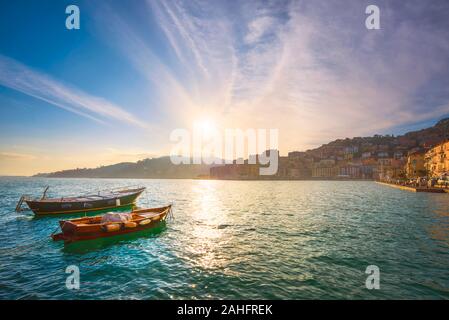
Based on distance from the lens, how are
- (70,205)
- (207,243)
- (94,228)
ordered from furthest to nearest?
(70,205) < (94,228) < (207,243)

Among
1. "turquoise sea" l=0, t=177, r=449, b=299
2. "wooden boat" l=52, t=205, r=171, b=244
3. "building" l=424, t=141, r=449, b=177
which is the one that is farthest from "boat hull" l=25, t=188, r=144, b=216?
"building" l=424, t=141, r=449, b=177

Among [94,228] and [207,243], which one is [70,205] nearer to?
[94,228]

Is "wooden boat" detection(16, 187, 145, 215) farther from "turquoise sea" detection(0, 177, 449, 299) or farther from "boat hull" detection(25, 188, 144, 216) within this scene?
"turquoise sea" detection(0, 177, 449, 299)

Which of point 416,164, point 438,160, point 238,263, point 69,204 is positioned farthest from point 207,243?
point 416,164

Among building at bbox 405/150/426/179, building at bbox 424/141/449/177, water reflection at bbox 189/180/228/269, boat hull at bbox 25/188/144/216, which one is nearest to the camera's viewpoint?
water reflection at bbox 189/180/228/269

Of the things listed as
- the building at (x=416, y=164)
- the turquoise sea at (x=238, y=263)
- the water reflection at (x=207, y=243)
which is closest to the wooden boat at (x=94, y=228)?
the turquoise sea at (x=238, y=263)

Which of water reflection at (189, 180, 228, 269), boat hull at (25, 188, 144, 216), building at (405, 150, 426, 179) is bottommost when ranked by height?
water reflection at (189, 180, 228, 269)

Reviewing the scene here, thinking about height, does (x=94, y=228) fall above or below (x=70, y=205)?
above

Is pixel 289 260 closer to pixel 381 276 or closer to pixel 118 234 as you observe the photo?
pixel 381 276

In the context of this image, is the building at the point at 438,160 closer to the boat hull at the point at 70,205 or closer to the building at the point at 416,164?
the building at the point at 416,164

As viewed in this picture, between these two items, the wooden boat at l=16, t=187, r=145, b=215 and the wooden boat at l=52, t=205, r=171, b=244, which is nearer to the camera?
the wooden boat at l=52, t=205, r=171, b=244

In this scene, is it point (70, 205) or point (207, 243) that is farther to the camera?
point (70, 205)

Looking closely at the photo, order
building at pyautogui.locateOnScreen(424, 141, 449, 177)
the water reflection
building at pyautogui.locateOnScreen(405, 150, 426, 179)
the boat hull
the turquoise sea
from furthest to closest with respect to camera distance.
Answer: building at pyautogui.locateOnScreen(405, 150, 426, 179)
building at pyautogui.locateOnScreen(424, 141, 449, 177)
the boat hull
the water reflection
the turquoise sea
